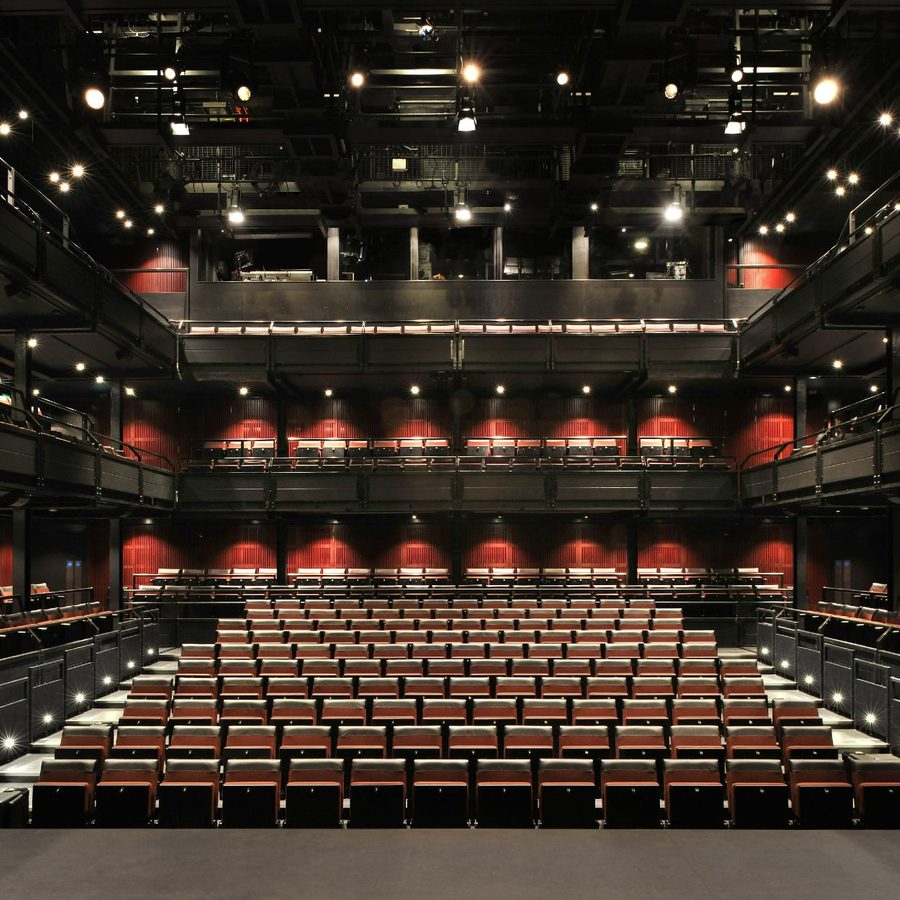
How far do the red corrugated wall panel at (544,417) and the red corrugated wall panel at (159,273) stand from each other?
799cm

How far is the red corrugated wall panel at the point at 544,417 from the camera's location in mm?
20375

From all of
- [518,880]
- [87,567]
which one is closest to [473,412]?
[87,567]

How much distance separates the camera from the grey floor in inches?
167

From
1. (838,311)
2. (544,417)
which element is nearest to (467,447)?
(544,417)

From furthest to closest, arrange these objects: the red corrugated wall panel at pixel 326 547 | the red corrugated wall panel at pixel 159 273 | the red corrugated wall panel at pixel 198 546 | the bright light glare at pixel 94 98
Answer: the red corrugated wall panel at pixel 159 273 → the red corrugated wall panel at pixel 326 547 → the red corrugated wall panel at pixel 198 546 → the bright light glare at pixel 94 98

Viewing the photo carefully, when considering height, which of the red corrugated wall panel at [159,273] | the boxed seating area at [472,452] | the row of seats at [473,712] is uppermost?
the red corrugated wall panel at [159,273]

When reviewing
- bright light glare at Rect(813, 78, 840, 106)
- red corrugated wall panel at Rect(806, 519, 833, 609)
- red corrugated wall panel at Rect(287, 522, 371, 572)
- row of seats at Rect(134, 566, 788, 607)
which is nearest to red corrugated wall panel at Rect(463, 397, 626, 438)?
row of seats at Rect(134, 566, 788, 607)

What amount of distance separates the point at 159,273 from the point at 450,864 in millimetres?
18751

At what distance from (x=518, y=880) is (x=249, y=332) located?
625 inches

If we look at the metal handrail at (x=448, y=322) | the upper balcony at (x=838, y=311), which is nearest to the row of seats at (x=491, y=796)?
the upper balcony at (x=838, y=311)

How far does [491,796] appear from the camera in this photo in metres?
7.27

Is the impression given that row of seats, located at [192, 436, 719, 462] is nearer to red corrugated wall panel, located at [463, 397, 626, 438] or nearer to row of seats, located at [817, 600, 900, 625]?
red corrugated wall panel, located at [463, 397, 626, 438]

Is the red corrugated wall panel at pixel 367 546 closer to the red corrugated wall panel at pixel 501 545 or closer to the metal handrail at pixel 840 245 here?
the red corrugated wall panel at pixel 501 545

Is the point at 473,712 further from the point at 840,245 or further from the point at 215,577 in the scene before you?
the point at 215,577
